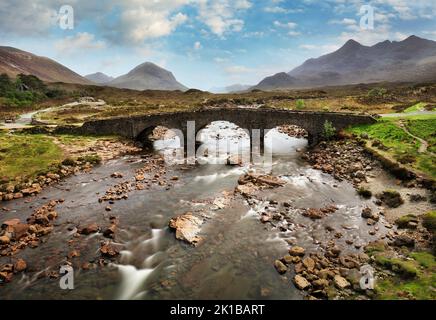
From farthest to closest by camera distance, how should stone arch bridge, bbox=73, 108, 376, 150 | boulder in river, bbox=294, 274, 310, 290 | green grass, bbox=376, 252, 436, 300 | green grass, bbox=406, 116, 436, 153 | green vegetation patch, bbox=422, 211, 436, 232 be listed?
stone arch bridge, bbox=73, 108, 376, 150 → green grass, bbox=406, 116, 436, 153 → green vegetation patch, bbox=422, 211, 436, 232 → boulder in river, bbox=294, 274, 310, 290 → green grass, bbox=376, 252, 436, 300

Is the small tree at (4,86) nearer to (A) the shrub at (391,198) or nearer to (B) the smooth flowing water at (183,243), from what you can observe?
(B) the smooth flowing water at (183,243)

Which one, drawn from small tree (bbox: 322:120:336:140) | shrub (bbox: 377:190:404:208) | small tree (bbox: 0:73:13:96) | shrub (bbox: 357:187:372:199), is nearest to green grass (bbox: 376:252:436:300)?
shrub (bbox: 377:190:404:208)

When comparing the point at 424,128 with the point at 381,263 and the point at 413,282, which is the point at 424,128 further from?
the point at 413,282

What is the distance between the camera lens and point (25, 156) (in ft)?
117

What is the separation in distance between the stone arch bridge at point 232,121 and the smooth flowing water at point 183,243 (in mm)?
14046

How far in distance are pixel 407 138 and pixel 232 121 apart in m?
23.3

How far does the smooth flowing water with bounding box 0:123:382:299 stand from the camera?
51.6 ft

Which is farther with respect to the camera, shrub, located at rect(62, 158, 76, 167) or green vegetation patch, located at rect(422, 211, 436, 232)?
shrub, located at rect(62, 158, 76, 167)

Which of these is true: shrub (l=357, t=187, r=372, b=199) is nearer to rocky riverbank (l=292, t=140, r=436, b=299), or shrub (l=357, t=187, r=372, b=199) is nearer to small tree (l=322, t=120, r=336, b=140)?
rocky riverbank (l=292, t=140, r=436, b=299)

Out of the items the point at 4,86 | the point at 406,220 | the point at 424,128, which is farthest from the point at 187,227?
the point at 4,86

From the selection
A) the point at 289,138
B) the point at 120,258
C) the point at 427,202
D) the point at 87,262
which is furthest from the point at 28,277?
the point at 289,138

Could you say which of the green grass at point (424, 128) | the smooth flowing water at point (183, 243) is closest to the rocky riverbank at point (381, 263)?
the smooth flowing water at point (183, 243)

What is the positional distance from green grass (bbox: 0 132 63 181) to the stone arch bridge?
384 inches

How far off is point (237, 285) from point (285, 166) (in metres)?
21.5
